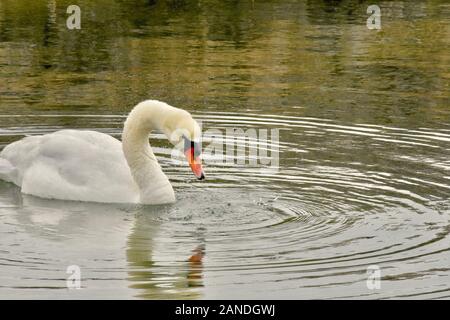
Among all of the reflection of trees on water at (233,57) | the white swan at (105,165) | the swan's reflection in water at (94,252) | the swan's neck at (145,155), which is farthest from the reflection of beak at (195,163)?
the reflection of trees on water at (233,57)

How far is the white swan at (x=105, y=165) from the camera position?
12.2m

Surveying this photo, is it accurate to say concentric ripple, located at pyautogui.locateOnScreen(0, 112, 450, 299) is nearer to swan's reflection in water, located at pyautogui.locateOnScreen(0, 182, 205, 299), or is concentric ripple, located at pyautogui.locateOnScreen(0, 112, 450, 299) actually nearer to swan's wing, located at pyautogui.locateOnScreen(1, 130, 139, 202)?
swan's reflection in water, located at pyautogui.locateOnScreen(0, 182, 205, 299)

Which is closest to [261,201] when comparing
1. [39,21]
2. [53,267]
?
[53,267]

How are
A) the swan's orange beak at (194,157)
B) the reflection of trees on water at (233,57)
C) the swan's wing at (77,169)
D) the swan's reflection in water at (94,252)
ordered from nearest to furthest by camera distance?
the swan's reflection in water at (94,252) → the swan's orange beak at (194,157) → the swan's wing at (77,169) → the reflection of trees on water at (233,57)

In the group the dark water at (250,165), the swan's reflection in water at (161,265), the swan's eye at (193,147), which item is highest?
the swan's eye at (193,147)

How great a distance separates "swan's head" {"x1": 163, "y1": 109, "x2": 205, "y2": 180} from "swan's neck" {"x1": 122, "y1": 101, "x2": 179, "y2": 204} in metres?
0.43

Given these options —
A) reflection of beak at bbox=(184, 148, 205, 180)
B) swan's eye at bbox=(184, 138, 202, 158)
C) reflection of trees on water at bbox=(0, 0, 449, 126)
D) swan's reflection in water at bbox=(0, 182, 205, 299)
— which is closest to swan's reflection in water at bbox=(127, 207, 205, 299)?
swan's reflection in water at bbox=(0, 182, 205, 299)

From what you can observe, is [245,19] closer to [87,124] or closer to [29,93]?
[29,93]

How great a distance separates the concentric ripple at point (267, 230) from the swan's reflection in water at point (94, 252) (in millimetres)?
12

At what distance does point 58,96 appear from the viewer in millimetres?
18219

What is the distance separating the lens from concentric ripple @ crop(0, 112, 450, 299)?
9438 millimetres

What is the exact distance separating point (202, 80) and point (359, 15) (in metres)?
9.87

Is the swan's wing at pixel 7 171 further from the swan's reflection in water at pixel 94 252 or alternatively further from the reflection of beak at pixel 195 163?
the reflection of beak at pixel 195 163

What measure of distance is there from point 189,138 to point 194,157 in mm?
180
